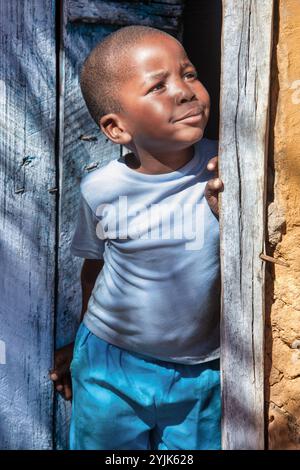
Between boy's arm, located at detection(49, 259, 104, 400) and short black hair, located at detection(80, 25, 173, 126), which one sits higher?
short black hair, located at detection(80, 25, 173, 126)

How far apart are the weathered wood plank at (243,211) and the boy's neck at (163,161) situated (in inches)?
5.7

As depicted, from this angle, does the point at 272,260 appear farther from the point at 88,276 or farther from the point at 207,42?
the point at 207,42

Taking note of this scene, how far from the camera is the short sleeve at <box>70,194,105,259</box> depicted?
2.38 m

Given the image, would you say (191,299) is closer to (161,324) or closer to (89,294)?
(161,324)

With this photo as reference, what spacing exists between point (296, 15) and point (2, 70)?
952 mm

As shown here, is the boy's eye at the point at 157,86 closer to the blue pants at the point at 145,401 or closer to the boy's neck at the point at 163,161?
the boy's neck at the point at 163,161

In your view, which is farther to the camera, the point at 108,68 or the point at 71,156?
the point at 71,156

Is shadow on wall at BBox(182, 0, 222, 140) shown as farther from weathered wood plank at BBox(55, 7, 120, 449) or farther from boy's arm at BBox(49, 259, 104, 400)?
boy's arm at BBox(49, 259, 104, 400)

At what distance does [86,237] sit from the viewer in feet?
7.91

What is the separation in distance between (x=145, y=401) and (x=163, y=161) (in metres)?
A: 0.75

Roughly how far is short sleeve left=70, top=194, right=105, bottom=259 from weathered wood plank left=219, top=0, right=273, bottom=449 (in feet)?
1.46

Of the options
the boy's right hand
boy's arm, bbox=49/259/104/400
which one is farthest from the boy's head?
the boy's right hand

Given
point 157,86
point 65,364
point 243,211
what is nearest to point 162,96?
point 157,86

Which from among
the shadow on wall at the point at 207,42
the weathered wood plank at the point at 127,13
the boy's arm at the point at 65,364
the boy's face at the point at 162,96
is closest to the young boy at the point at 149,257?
the boy's face at the point at 162,96
